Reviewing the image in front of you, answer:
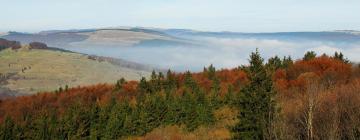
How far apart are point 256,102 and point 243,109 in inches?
58.3

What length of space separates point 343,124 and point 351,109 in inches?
78.2

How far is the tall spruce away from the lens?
1522 inches

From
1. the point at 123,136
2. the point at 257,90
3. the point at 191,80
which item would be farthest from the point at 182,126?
the point at 257,90

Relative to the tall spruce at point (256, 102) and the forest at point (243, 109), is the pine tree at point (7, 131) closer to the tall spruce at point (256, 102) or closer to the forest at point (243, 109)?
the forest at point (243, 109)

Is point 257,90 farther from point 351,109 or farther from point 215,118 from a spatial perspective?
point 215,118

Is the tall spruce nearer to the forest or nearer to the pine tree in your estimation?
the forest

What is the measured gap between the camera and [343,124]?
47.3 m

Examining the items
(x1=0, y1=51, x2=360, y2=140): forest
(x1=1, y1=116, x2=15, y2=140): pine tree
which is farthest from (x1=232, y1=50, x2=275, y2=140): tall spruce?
(x1=1, y1=116, x2=15, y2=140): pine tree

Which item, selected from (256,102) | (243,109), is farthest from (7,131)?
(256,102)

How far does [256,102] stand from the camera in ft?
128

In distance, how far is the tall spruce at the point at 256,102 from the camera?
3866 cm

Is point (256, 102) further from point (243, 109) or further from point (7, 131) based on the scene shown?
point (7, 131)

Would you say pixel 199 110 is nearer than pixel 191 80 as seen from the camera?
Yes

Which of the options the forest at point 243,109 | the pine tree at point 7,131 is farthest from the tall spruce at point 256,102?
the pine tree at point 7,131
